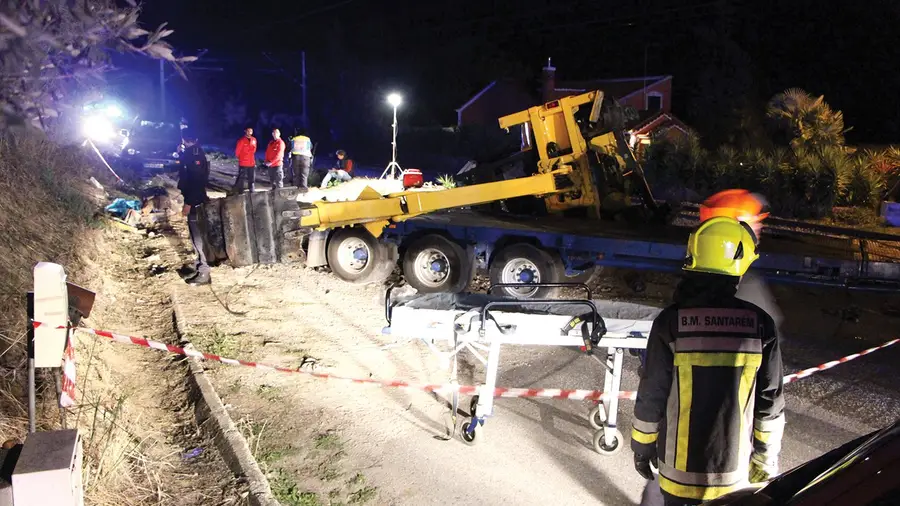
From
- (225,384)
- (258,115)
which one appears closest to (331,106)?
(258,115)

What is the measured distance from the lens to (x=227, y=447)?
4.63m

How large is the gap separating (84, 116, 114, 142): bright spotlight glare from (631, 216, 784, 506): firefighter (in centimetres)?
1864

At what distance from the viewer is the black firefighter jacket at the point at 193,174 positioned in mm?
10359

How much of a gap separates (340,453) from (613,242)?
442 centimetres

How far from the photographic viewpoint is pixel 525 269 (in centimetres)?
845

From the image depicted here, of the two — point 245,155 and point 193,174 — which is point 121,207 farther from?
point 193,174

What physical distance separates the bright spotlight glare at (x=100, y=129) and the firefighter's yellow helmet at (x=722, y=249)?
18652 millimetres

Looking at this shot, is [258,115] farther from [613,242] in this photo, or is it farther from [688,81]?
[613,242]

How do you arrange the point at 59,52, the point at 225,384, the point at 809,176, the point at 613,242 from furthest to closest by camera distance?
the point at 809,176
the point at 613,242
the point at 59,52
the point at 225,384

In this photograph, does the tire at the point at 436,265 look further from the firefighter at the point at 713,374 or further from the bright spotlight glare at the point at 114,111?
the bright spotlight glare at the point at 114,111

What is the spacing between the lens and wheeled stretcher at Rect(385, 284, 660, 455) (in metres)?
4.31

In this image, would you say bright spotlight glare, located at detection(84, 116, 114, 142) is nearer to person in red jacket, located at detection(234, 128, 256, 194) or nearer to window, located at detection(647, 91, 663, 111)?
person in red jacket, located at detection(234, 128, 256, 194)

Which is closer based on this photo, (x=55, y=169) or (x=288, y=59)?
(x=55, y=169)

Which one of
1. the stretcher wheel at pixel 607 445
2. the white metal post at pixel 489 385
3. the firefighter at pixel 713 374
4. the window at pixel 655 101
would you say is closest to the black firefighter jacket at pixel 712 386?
the firefighter at pixel 713 374
